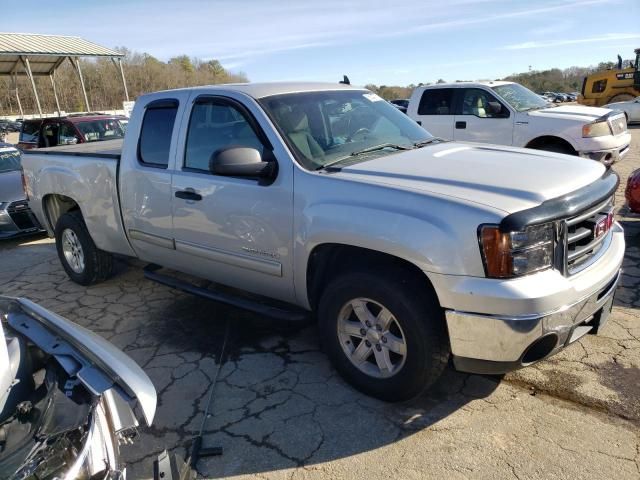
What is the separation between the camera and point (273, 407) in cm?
314

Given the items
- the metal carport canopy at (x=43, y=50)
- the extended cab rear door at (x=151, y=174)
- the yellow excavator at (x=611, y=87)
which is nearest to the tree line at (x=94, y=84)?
the metal carport canopy at (x=43, y=50)

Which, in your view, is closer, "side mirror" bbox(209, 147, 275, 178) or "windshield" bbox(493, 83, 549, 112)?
"side mirror" bbox(209, 147, 275, 178)

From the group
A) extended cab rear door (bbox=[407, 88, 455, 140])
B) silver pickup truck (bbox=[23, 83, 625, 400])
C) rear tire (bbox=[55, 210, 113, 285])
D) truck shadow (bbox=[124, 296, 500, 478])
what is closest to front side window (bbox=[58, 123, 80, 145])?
rear tire (bbox=[55, 210, 113, 285])

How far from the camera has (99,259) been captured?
5301 mm

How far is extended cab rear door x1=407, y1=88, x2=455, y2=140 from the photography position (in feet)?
31.4

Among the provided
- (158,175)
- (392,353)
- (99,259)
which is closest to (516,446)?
(392,353)

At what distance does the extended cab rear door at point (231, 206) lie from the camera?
3.31 metres

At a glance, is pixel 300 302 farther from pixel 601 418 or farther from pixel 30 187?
pixel 30 187

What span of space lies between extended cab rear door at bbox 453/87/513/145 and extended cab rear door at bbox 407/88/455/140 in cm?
15

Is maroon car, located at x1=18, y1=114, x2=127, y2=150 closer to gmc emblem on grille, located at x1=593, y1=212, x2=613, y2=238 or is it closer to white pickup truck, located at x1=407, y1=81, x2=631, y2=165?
white pickup truck, located at x1=407, y1=81, x2=631, y2=165

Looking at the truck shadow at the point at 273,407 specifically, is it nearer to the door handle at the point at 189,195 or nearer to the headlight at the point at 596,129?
the door handle at the point at 189,195

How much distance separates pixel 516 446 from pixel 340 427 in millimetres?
947

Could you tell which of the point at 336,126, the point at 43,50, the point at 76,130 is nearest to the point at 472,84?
the point at 336,126

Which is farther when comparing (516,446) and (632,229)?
(632,229)
